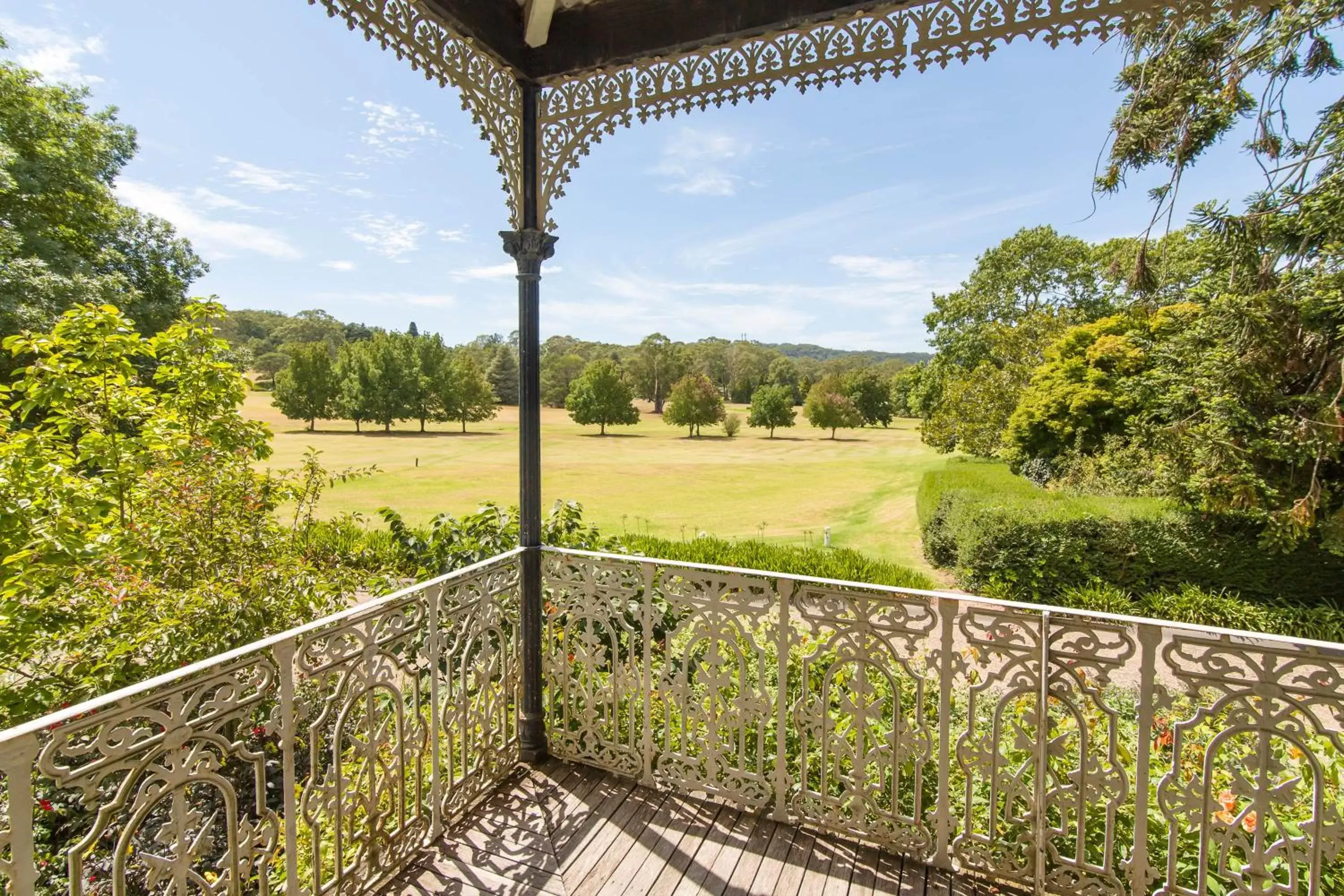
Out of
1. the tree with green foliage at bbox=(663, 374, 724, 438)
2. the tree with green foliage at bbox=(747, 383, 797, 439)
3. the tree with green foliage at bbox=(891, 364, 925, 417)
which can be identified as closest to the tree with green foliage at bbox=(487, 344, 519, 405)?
the tree with green foliage at bbox=(663, 374, 724, 438)

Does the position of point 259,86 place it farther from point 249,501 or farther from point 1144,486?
point 1144,486

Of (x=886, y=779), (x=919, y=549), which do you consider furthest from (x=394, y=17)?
(x=919, y=549)

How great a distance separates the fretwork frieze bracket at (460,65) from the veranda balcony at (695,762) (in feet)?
5.10

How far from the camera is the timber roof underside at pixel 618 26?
189 centimetres

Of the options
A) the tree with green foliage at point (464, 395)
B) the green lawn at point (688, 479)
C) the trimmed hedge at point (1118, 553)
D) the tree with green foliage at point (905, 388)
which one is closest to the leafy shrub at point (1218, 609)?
the trimmed hedge at point (1118, 553)

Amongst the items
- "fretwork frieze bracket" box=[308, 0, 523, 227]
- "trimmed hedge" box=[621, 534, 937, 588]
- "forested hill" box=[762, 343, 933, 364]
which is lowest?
"trimmed hedge" box=[621, 534, 937, 588]

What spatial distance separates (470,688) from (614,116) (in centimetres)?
228

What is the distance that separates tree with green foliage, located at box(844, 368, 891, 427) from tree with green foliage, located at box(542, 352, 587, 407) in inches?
166

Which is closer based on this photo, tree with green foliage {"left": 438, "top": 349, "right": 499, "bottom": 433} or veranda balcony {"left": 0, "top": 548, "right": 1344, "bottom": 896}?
veranda balcony {"left": 0, "top": 548, "right": 1344, "bottom": 896}

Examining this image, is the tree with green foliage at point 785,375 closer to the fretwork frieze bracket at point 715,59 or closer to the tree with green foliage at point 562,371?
the tree with green foliage at point 562,371

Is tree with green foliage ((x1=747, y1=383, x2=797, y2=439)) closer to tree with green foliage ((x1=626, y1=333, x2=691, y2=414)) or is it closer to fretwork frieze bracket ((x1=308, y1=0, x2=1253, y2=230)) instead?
tree with green foliage ((x1=626, y1=333, x2=691, y2=414))

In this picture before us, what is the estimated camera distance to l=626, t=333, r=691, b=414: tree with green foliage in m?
9.75

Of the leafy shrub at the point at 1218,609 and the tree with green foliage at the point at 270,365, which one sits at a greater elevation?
the tree with green foliage at the point at 270,365

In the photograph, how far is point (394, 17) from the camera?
1.77 meters
